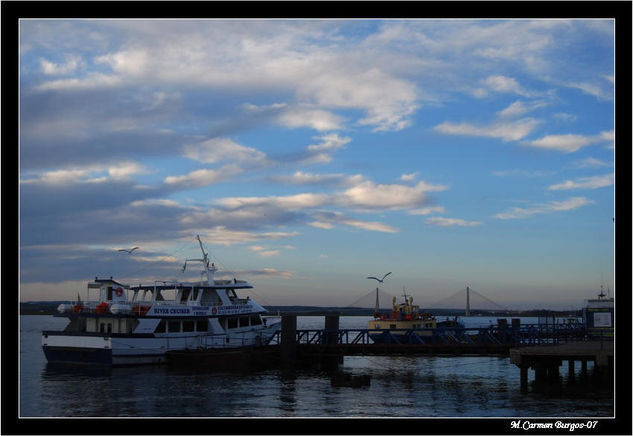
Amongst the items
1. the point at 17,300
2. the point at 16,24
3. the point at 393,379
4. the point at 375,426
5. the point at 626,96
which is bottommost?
the point at 393,379

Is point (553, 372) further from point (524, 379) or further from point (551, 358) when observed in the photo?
point (524, 379)

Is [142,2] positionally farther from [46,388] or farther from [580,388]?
[580,388]

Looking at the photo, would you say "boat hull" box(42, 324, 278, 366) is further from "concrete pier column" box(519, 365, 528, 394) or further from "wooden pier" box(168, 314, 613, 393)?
"concrete pier column" box(519, 365, 528, 394)

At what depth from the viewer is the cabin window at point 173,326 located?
44750 mm

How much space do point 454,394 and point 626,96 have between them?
21144 mm

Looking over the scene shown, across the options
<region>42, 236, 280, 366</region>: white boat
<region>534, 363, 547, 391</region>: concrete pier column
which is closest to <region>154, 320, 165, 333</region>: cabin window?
<region>42, 236, 280, 366</region>: white boat

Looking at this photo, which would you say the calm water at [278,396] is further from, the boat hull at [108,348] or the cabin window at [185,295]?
the cabin window at [185,295]

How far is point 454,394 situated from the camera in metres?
34.8

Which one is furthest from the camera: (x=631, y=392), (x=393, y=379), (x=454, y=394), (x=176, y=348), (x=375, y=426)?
(x=176, y=348)

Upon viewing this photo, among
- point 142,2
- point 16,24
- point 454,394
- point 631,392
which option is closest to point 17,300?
point 16,24

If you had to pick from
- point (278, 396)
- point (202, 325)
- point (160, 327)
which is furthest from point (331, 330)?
point (278, 396)

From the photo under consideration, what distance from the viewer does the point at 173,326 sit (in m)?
44.9

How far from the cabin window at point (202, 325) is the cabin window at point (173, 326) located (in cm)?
158

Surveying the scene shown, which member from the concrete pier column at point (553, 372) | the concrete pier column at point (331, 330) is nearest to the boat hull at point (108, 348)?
the concrete pier column at point (331, 330)
